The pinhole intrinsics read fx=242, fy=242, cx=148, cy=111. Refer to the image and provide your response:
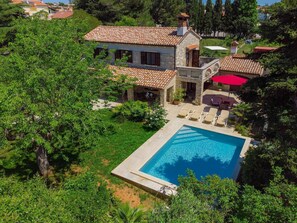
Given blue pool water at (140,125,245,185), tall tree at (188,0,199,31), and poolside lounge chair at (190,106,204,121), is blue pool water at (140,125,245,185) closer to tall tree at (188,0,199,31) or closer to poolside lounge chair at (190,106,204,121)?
poolside lounge chair at (190,106,204,121)

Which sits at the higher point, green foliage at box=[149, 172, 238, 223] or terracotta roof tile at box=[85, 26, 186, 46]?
terracotta roof tile at box=[85, 26, 186, 46]

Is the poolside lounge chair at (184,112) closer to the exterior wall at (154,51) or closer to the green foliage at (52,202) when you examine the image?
the exterior wall at (154,51)

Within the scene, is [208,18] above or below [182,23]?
below

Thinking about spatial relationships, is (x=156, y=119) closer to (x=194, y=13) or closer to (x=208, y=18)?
(x=208, y=18)

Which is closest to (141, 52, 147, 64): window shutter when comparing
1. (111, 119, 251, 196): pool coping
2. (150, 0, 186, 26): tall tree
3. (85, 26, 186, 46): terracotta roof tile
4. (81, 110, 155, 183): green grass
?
(85, 26, 186, 46): terracotta roof tile

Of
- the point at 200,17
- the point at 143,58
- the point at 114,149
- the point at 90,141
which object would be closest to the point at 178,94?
the point at 143,58

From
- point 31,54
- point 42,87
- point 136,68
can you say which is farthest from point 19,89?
point 136,68
